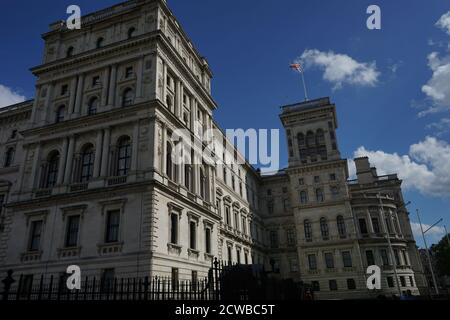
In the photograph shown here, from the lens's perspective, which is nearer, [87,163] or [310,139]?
[87,163]

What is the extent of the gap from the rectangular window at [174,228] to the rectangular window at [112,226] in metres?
4.10

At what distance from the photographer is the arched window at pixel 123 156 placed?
27.6 metres

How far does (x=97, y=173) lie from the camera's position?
2738 cm

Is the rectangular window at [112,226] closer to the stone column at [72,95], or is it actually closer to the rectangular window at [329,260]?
the stone column at [72,95]

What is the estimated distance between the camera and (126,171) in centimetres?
2736

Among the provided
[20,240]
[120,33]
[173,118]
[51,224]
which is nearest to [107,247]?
[51,224]

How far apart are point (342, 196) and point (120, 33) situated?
38783 millimetres

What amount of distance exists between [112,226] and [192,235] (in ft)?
24.4

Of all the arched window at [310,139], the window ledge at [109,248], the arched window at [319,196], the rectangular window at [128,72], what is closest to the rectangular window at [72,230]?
the window ledge at [109,248]

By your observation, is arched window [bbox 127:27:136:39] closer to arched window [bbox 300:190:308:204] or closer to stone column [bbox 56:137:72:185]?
stone column [bbox 56:137:72:185]

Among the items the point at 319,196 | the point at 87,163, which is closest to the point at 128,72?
the point at 87,163

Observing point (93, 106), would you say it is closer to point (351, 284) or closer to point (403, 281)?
point (351, 284)

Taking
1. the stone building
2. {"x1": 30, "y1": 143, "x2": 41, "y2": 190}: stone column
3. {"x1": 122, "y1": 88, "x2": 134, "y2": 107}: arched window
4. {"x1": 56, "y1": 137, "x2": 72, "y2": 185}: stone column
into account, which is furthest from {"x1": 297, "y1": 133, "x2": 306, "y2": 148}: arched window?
{"x1": 30, "y1": 143, "x2": 41, "y2": 190}: stone column
